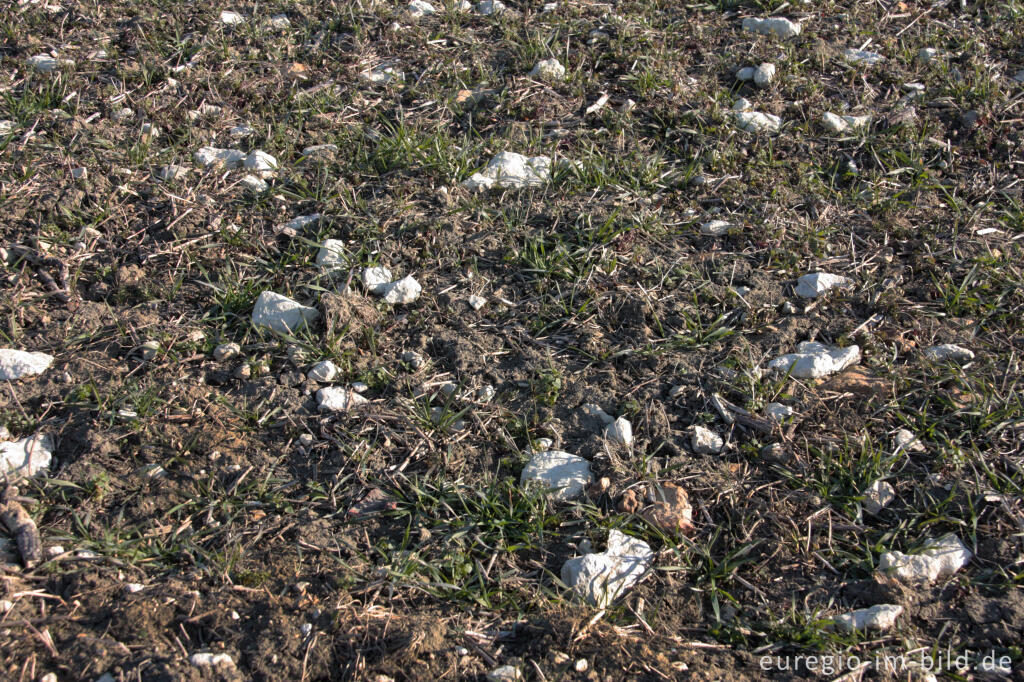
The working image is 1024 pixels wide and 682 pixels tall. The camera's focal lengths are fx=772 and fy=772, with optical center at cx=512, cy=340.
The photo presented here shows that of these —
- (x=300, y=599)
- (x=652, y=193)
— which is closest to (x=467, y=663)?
(x=300, y=599)

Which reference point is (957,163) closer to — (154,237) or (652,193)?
(652,193)

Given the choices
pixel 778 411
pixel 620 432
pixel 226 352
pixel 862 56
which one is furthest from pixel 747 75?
pixel 226 352

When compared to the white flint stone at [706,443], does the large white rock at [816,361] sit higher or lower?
higher

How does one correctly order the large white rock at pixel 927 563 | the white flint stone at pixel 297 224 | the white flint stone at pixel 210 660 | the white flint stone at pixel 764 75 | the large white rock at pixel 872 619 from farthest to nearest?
the white flint stone at pixel 764 75 → the white flint stone at pixel 297 224 → the large white rock at pixel 927 563 → the large white rock at pixel 872 619 → the white flint stone at pixel 210 660

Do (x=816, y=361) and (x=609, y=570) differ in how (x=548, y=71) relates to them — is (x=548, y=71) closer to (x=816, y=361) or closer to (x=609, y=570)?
(x=816, y=361)

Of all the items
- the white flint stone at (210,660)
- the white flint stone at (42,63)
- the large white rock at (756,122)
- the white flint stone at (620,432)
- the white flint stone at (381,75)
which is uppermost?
the large white rock at (756,122)

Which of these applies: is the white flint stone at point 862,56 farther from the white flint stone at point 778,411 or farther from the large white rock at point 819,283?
the white flint stone at point 778,411

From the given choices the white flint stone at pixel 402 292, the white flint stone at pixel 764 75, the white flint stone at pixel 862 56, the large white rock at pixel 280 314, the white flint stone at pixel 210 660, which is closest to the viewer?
the white flint stone at pixel 210 660

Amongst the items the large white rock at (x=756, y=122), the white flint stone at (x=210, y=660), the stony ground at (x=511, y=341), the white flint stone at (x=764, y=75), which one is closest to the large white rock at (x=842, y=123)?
the stony ground at (x=511, y=341)

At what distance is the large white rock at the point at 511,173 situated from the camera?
3475 mm

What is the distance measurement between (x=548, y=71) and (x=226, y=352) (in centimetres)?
221

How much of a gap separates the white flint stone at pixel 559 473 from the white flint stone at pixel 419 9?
9.58ft

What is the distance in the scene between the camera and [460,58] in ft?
13.5

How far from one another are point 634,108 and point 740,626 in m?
2.57
